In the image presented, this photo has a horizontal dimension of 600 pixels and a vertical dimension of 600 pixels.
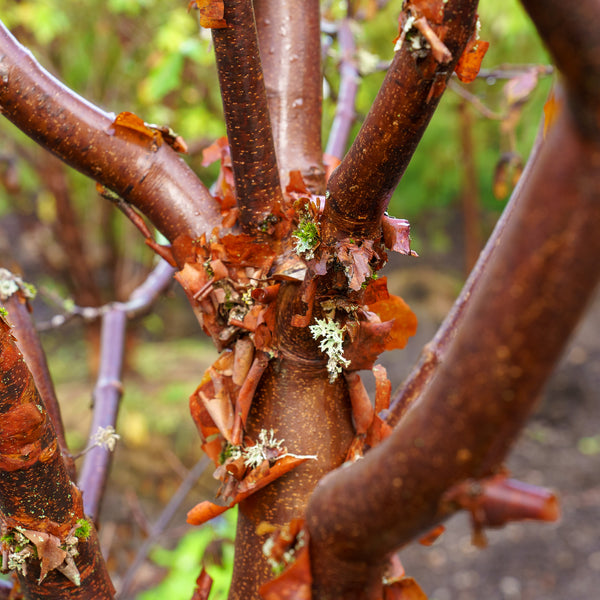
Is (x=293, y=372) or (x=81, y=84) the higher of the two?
(x=81, y=84)

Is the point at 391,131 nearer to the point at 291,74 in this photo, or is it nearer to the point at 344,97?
the point at 291,74

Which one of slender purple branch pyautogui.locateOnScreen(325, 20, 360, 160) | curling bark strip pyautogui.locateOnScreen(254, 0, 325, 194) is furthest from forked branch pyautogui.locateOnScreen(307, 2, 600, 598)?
slender purple branch pyautogui.locateOnScreen(325, 20, 360, 160)

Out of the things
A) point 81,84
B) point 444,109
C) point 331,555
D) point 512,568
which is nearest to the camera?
point 331,555

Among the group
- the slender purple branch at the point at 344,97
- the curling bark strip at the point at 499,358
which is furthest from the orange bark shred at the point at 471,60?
the slender purple branch at the point at 344,97

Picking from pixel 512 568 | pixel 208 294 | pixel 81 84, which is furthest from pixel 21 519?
pixel 81 84

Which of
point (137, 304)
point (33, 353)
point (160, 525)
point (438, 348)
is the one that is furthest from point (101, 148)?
point (160, 525)

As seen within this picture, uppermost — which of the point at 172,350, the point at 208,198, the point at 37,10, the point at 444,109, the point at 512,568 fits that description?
the point at 37,10

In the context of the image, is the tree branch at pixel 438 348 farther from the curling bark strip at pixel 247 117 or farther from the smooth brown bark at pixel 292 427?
the curling bark strip at pixel 247 117

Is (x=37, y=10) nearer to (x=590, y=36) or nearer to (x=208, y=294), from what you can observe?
(x=208, y=294)
